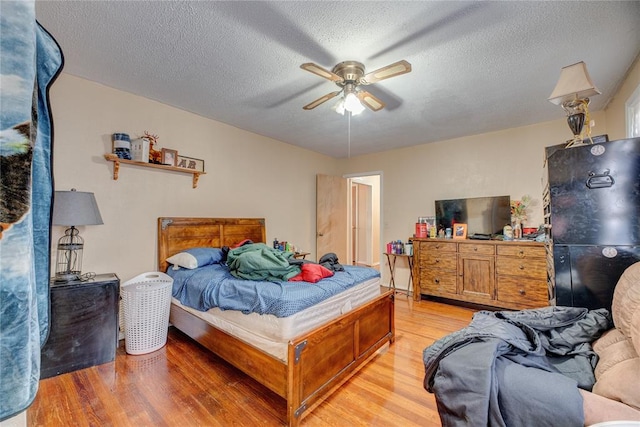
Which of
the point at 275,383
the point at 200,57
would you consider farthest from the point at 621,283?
the point at 200,57

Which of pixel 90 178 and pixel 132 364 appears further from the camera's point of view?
pixel 90 178

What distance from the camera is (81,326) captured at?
7.43ft

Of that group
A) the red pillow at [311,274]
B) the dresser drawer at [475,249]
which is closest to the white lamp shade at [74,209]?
the red pillow at [311,274]

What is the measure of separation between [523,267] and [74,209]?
4.63 metres

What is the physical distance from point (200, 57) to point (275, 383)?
2472mm

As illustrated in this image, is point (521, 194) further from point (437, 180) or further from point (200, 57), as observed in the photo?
point (200, 57)

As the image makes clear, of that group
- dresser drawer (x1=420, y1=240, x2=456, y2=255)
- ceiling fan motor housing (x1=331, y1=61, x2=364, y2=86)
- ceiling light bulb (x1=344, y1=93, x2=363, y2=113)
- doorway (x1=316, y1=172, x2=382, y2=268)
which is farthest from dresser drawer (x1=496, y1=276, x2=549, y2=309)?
ceiling fan motor housing (x1=331, y1=61, x2=364, y2=86)

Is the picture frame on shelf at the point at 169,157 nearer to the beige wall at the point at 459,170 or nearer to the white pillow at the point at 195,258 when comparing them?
the white pillow at the point at 195,258

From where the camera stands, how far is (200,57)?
219 centimetres

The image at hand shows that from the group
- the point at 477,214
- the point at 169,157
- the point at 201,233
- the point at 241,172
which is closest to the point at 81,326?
the point at 201,233

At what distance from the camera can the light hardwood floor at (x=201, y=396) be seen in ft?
5.71

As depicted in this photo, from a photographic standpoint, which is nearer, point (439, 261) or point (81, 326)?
point (81, 326)

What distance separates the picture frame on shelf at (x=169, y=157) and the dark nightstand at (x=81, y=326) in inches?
51.8

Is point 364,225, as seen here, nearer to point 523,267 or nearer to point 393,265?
point 393,265
